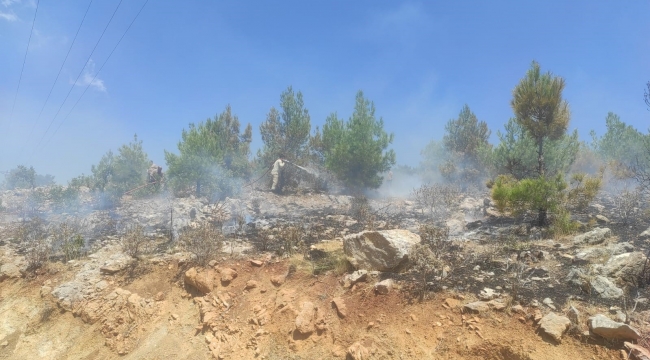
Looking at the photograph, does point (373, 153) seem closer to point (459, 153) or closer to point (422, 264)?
point (459, 153)

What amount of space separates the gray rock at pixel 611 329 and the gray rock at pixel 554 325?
220 millimetres

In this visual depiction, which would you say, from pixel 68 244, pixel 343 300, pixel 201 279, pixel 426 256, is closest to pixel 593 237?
pixel 426 256

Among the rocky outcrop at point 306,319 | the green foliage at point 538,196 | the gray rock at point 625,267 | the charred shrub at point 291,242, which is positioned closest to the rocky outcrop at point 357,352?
the rocky outcrop at point 306,319

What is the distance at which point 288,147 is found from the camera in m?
26.5

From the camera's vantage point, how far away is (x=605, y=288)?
396cm

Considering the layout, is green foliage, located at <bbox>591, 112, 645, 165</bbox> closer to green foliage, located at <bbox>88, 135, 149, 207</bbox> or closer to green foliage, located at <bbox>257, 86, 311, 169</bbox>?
green foliage, located at <bbox>257, 86, 311, 169</bbox>

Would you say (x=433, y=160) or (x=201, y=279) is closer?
(x=201, y=279)

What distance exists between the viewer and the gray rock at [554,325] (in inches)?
130

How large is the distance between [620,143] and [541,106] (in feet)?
58.2

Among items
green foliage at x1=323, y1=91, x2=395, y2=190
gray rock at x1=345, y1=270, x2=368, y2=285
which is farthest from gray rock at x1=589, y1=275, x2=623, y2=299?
green foliage at x1=323, y1=91, x2=395, y2=190

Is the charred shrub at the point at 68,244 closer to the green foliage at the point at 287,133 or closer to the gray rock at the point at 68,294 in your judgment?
the gray rock at the point at 68,294

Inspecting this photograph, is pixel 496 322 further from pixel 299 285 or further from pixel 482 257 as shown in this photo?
pixel 299 285

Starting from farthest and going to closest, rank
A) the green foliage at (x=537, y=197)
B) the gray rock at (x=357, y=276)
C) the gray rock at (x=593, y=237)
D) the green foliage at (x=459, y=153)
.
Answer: the green foliage at (x=459, y=153) → the green foliage at (x=537, y=197) → the gray rock at (x=593, y=237) → the gray rock at (x=357, y=276)

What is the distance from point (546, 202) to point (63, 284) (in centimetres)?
1123
